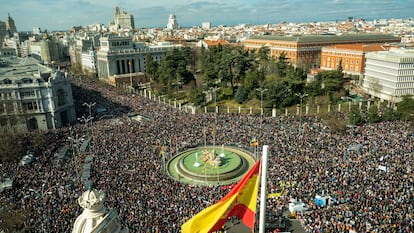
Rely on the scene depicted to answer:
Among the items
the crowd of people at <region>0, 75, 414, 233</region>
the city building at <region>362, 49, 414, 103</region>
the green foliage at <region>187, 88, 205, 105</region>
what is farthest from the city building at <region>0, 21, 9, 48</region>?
the city building at <region>362, 49, 414, 103</region>

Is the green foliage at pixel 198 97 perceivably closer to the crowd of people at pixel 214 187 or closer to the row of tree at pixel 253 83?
the row of tree at pixel 253 83

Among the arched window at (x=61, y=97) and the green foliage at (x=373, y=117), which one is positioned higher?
the arched window at (x=61, y=97)

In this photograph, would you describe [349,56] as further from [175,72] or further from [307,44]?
[175,72]

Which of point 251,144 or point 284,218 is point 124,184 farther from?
point 251,144

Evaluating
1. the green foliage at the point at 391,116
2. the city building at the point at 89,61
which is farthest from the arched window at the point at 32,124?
the city building at the point at 89,61

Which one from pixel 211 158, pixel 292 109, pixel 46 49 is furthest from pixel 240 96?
pixel 46 49

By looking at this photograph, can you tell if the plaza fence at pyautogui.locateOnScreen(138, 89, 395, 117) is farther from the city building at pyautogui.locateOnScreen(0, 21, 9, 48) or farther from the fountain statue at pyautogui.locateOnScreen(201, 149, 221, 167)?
the city building at pyautogui.locateOnScreen(0, 21, 9, 48)
